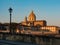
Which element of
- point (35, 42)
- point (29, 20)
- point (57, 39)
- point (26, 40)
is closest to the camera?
point (57, 39)

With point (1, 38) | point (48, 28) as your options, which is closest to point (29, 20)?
point (48, 28)

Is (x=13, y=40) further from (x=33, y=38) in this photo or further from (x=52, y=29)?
(x=52, y=29)

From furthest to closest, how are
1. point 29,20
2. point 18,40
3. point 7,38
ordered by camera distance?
point 29,20
point 7,38
point 18,40

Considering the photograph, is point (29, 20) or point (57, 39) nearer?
point (57, 39)

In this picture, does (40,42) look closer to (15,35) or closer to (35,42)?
(35,42)

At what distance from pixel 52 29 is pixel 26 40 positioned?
11081cm

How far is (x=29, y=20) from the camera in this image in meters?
151

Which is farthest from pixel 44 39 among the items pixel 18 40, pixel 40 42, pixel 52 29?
pixel 52 29

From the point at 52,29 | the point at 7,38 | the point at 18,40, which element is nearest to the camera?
the point at 18,40

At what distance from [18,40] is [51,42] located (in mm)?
5875

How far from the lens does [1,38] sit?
23984 mm

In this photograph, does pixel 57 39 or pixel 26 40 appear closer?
pixel 57 39

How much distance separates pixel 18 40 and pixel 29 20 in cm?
13001

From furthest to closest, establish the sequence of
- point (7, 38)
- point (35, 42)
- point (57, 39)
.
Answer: point (7, 38) < point (35, 42) < point (57, 39)
